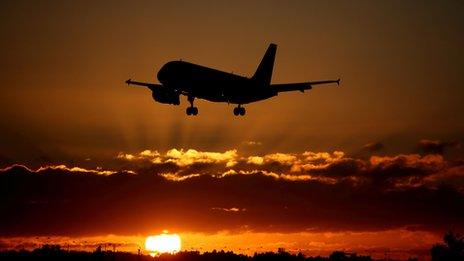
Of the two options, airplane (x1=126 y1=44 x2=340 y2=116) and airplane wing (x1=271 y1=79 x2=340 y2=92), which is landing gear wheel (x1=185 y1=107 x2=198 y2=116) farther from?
airplane wing (x1=271 y1=79 x2=340 y2=92)

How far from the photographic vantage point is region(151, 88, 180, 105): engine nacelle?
108 metres

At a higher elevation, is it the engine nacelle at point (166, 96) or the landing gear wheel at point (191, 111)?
the engine nacelle at point (166, 96)

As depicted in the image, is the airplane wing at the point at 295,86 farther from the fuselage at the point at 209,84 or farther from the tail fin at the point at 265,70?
the tail fin at the point at 265,70

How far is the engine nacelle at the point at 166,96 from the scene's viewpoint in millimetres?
108250

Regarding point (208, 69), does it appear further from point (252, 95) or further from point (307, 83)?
point (307, 83)

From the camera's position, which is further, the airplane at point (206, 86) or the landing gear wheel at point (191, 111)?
the landing gear wheel at point (191, 111)

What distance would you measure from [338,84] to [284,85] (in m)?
8.79

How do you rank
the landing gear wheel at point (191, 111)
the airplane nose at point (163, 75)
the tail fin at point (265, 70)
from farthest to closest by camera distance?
1. the tail fin at point (265, 70)
2. the landing gear wheel at point (191, 111)
3. the airplane nose at point (163, 75)

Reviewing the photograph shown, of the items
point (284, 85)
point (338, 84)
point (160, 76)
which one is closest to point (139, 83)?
point (160, 76)

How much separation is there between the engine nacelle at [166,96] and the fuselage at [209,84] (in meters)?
1.14

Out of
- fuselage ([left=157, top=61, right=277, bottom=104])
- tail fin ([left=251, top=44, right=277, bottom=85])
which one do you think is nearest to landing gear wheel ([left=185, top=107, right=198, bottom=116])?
fuselage ([left=157, top=61, right=277, bottom=104])

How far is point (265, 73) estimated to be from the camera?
13100 centimetres

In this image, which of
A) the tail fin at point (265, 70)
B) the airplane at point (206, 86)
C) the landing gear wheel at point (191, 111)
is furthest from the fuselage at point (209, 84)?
the tail fin at point (265, 70)

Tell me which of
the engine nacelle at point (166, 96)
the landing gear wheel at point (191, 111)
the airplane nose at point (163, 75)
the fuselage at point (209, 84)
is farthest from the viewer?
the landing gear wheel at point (191, 111)
